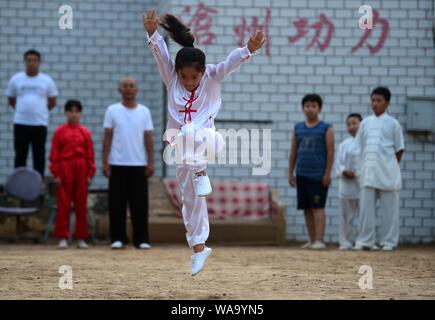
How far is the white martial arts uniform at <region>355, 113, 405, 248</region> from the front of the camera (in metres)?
13.9

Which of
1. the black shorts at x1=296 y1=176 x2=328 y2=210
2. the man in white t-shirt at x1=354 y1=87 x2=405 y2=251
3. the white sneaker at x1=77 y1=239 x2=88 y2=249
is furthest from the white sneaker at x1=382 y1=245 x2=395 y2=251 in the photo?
the white sneaker at x1=77 y1=239 x2=88 y2=249

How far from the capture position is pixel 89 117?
16500 millimetres

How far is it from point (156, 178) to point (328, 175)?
2.92 metres

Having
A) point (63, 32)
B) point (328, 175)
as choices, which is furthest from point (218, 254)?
point (63, 32)

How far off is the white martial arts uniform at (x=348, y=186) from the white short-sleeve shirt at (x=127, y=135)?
2.76m

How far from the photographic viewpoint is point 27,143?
1500cm

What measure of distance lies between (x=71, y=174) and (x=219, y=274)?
479 cm

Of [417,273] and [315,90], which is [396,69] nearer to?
[315,90]

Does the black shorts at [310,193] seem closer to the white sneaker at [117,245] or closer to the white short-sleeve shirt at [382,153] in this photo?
the white short-sleeve shirt at [382,153]

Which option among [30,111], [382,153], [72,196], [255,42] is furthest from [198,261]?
[30,111]

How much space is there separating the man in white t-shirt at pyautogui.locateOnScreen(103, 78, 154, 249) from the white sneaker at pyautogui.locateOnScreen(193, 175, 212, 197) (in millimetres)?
5209

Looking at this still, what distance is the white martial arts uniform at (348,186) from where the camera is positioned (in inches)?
571

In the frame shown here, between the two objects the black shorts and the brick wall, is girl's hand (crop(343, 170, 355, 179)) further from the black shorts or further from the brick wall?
the brick wall

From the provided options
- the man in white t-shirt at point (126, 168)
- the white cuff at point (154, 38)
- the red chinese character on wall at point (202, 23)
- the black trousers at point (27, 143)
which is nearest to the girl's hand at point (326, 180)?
the man in white t-shirt at point (126, 168)
